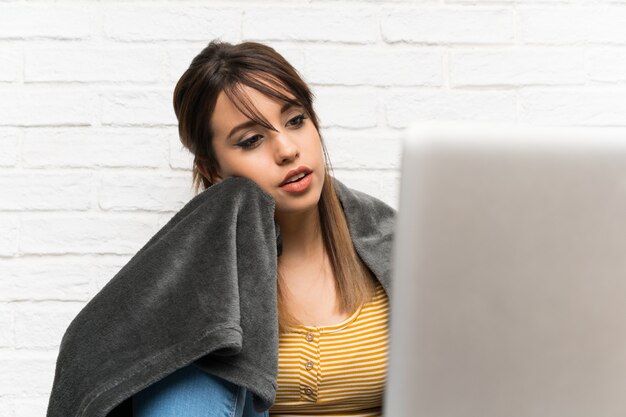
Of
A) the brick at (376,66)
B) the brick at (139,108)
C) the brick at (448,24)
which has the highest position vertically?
the brick at (448,24)

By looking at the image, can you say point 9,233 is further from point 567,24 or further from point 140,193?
point 567,24

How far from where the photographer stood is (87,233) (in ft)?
5.36

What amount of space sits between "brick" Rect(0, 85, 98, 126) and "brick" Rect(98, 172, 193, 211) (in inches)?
5.3

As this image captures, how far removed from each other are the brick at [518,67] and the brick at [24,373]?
993 mm

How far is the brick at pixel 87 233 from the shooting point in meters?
1.63

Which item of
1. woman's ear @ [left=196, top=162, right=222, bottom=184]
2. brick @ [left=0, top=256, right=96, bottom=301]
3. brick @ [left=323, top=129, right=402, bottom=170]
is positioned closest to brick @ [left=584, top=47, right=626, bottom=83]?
brick @ [left=323, top=129, right=402, bottom=170]

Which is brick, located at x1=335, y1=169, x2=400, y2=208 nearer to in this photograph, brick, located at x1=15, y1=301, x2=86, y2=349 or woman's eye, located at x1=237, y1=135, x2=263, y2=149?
woman's eye, located at x1=237, y1=135, x2=263, y2=149

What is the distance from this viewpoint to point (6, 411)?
163 cm

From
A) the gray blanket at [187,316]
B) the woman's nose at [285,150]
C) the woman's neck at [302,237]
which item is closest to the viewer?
the gray blanket at [187,316]

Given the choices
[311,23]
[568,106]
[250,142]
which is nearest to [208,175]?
[250,142]

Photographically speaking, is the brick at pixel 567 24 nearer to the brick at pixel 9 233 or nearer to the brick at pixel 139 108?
the brick at pixel 139 108

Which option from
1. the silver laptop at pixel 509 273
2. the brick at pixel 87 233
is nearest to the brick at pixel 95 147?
the brick at pixel 87 233

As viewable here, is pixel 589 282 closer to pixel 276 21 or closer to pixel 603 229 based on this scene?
pixel 603 229

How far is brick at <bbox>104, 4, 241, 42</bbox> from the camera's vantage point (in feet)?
5.40
